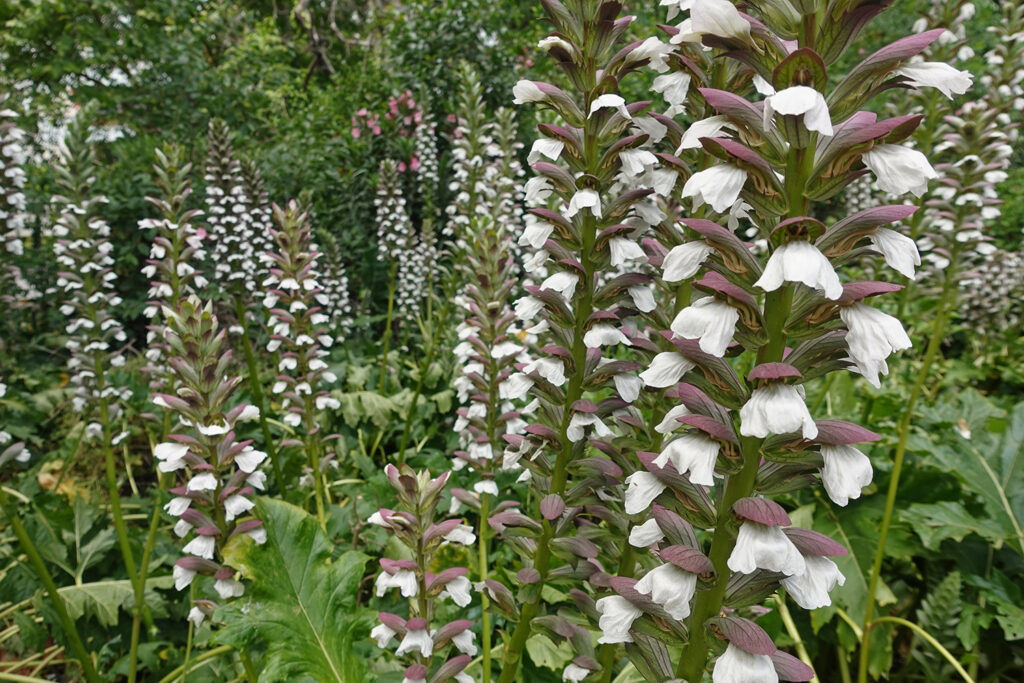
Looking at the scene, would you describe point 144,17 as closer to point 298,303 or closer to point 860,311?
point 298,303

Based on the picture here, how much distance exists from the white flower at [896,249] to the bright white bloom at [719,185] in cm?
24

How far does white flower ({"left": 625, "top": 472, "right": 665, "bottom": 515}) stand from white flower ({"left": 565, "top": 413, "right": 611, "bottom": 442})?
1.13ft

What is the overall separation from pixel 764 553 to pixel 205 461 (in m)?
1.73

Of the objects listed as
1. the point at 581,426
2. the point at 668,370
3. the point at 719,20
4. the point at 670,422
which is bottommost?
the point at 581,426

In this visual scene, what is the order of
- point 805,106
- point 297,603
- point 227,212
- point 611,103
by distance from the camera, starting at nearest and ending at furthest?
1. point 805,106
2. point 611,103
3. point 297,603
4. point 227,212

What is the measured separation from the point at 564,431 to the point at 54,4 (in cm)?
1158

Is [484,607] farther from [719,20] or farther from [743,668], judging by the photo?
[719,20]

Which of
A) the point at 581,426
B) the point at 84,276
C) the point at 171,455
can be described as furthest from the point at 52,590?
the point at 581,426

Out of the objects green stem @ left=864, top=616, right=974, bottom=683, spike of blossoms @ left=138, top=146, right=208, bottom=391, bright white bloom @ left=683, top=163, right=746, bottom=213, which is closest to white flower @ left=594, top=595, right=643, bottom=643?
bright white bloom @ left=683, top=163, right=746, bottom=213

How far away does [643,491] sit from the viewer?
1047 millimetres

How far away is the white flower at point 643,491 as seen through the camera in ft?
3.38

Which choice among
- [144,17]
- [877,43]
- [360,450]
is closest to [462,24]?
[144,17]

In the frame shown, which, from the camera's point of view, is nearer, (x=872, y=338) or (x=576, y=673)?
(x=872, y=338)

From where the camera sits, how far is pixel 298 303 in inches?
112
